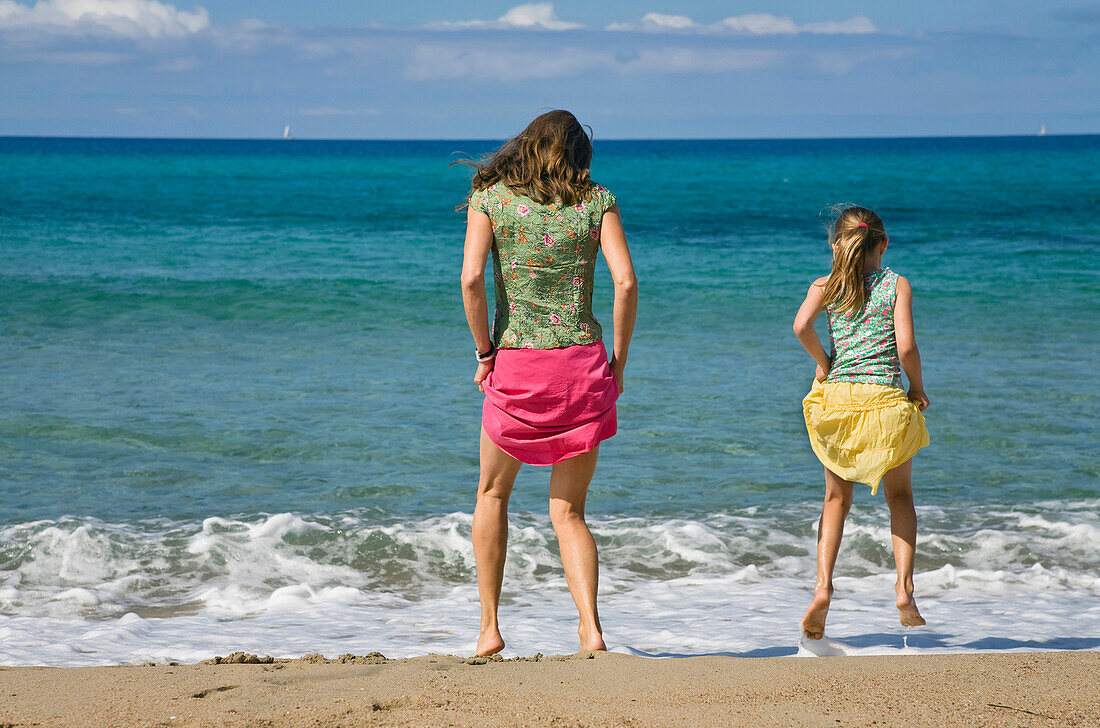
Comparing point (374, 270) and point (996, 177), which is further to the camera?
point (996, 177)

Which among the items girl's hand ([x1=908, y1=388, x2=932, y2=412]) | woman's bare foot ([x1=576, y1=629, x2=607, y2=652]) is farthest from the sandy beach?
girl's hand ([x1=908, y1=388, x2=932, y2=412])

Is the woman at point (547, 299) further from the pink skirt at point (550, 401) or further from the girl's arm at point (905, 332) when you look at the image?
the girl's arm at point (905, 332)

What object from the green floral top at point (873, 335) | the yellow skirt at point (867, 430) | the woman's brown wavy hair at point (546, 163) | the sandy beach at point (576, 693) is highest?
the woman's brown wavy hair at point (546, 163)

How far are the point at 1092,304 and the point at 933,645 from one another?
10760 millimetres

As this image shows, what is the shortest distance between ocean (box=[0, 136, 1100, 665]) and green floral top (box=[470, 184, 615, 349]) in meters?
1.44

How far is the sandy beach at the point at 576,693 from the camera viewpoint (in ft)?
8.52

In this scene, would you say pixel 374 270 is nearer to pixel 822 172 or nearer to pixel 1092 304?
pixel 1092 304

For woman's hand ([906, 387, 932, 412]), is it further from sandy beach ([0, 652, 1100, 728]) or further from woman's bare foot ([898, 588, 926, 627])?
sandy beach ([0, 652, 1100, 728])

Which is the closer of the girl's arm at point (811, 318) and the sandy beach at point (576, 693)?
the sandy beach at point (576, 693)

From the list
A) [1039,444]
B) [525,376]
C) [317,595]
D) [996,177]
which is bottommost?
[317,595]

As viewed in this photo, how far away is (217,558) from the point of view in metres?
4.98

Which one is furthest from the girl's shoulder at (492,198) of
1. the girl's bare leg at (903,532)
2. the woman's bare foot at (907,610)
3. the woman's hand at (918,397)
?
the woman's bare foot at (907,610)

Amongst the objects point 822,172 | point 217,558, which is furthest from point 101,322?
point 822,172

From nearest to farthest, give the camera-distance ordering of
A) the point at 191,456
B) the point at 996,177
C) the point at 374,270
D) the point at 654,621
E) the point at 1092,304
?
1. the point at 654,621
2. the point at 191,456
3. the point at 1092,304
4. the point at 374,270
5. the point at 996,177
